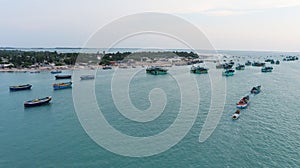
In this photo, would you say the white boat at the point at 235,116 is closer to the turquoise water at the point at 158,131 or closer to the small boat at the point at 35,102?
the turquoise water at the point at 158,131

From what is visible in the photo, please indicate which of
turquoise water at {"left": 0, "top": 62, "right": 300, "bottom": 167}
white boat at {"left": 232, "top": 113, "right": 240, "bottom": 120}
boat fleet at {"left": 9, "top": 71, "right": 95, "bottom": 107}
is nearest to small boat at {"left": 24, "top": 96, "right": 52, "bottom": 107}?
boat fleet at {"left": 9, "top": 71, "right": 95, "bottom": 107}

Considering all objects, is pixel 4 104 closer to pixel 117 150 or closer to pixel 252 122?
pixel 117 150

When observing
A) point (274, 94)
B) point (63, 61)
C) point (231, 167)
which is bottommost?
point (231, 167)

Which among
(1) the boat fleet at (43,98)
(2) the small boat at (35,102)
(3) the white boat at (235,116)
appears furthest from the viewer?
(1) the boat fleet at (43,98)

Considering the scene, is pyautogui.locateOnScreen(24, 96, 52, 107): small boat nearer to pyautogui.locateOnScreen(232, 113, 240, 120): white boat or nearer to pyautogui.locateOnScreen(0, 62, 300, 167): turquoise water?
pyautogui.locateOnScreen(0, 62, 300, 167): turquoise water

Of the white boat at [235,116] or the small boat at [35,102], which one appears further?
the small boat at [35,102]

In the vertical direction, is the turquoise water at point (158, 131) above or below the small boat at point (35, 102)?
below

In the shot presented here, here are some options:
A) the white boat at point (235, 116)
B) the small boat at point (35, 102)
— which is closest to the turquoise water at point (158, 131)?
the white boat at point (235, 116)

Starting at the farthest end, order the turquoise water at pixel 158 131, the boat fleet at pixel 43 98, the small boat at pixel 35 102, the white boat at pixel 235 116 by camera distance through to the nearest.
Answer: the boat fleet at pixel 43 98, the small boat at pixel 35 102, the white boat at pixel 235 116, the turquoise water at pixel 158 131

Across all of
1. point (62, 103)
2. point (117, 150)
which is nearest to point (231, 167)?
point (117, 150)

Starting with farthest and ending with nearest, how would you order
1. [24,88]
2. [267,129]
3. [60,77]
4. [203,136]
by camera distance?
[60,77] < [24,88] < [267,129] < [203,136]

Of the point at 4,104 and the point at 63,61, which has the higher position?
the point at 63,61
